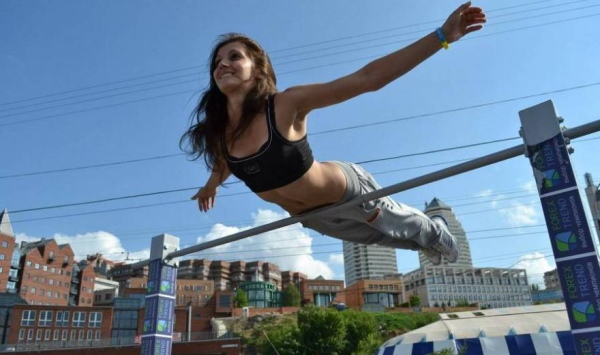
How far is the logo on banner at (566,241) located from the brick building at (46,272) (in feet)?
206

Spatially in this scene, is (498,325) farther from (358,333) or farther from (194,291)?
(194,291)

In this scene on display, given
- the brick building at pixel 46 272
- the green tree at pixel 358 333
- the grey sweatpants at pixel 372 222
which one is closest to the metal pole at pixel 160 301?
the grey sweatpants at pixel 372 222

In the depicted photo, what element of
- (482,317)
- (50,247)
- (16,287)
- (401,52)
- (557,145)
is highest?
(50,247)

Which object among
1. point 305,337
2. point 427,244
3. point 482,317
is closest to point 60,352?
point 305,337

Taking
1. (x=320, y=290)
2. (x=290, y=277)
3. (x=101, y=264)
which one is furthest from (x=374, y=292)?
(x=101, y=264)

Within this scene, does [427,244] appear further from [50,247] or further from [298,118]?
[50,247]

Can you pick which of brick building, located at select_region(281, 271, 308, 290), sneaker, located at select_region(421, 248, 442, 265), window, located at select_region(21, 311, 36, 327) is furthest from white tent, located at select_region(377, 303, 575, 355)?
brick building, located at select_region(281, 271, 308, 290)

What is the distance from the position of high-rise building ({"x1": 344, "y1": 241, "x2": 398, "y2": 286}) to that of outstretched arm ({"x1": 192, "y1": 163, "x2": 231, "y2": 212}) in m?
138

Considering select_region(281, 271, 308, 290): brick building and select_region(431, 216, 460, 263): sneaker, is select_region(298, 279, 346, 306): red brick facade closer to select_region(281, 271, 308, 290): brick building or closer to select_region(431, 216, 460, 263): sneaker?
select_region(281, 271, 308, 290): brick building

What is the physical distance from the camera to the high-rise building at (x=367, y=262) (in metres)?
139

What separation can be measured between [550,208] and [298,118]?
146cm

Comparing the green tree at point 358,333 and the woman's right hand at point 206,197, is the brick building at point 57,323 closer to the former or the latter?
the green tree at point 358,333

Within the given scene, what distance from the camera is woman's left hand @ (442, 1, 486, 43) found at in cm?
202

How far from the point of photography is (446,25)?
2023mm
